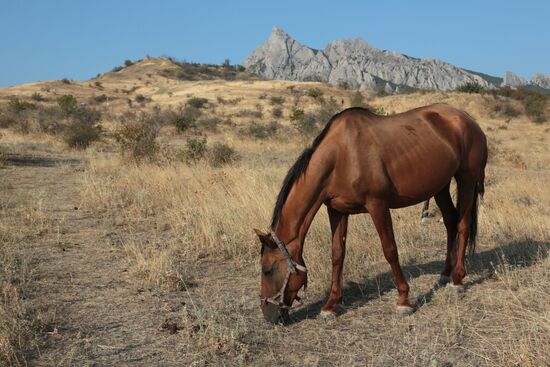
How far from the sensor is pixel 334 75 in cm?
13725

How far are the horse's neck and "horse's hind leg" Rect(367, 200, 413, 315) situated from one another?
1.68 ft

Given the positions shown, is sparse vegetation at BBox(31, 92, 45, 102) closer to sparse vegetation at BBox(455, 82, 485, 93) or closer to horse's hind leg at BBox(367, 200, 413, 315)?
sparse vegetation at BBox(455, 82, 485, 93)

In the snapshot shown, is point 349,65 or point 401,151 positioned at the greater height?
point 349,65

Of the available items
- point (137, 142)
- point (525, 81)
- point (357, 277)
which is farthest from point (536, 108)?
point (525, 81)

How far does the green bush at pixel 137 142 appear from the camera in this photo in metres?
13.0

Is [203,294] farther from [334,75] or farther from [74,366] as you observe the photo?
→ [334,75]

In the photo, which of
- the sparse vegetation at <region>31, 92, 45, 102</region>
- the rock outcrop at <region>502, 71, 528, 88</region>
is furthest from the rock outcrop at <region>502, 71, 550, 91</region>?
the sparse vegetation at <region>31, 92, 45, 102</region>

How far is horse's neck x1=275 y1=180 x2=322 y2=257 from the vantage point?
4.02m

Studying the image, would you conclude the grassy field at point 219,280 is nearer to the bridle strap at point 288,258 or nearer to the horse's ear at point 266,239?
the bridle strap at point 288,258

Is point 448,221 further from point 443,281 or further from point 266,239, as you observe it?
point 266,239

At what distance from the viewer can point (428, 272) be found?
5.48 meters

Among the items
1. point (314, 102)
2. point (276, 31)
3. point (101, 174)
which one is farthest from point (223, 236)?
point (276, 31)

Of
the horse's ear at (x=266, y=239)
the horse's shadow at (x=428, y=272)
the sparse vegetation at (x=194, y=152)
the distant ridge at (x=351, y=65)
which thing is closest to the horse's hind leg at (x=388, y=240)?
the horse's shadow at (x=428, y=272)

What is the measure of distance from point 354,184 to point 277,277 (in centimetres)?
103
